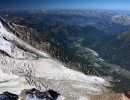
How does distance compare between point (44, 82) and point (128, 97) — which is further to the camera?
point (44, 82)

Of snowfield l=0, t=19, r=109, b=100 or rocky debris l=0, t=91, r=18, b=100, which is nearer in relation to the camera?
rocky debris l=0, t=91, r=18, b=100

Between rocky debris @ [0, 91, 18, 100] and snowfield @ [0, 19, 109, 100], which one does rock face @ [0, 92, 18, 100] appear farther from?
snowfield @ [0, 19, 109, 100]

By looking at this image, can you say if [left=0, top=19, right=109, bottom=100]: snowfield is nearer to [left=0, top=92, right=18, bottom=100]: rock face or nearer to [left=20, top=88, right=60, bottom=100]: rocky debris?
[left=20, top=88, right=60, bottom=100]: rocky debris

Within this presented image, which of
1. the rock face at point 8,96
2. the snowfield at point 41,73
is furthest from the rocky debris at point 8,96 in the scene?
the snowfield at point 41,73

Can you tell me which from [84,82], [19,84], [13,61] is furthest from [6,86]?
[84,82]

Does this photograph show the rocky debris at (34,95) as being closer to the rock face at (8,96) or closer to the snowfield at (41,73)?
the rock face at (8,96)

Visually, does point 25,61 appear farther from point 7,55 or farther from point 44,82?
point 44,82

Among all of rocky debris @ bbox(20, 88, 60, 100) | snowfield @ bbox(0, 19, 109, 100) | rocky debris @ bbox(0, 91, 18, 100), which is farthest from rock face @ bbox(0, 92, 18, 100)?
snowfield @ bbox(0, 19, 109, 100)

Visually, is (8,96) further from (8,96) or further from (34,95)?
(34,95)
